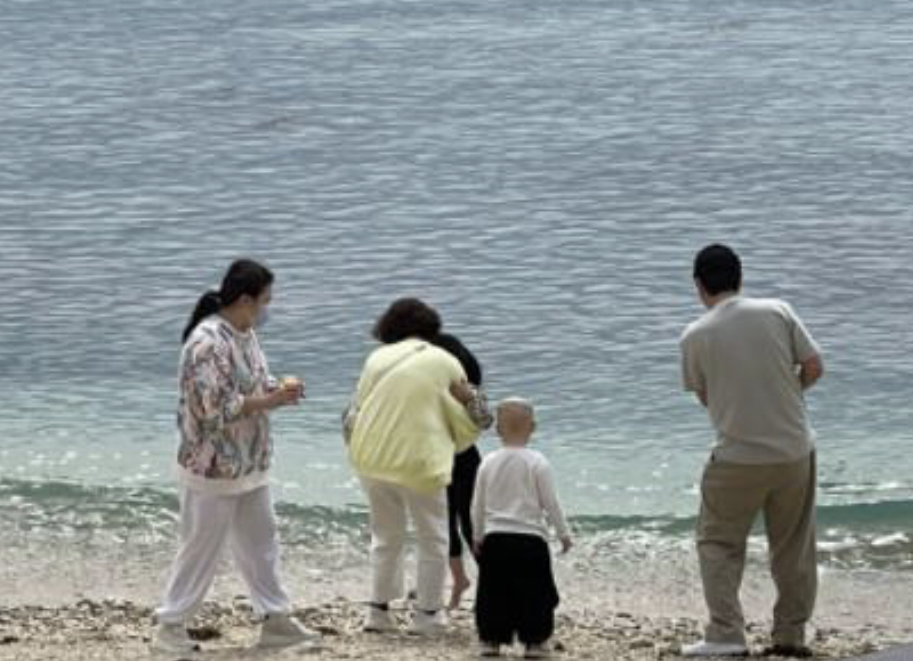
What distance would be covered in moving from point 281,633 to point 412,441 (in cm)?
88

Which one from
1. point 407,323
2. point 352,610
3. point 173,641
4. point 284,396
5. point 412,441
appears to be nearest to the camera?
point 284,396

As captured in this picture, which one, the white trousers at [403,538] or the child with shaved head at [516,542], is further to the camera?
the white trousers at [403,538]

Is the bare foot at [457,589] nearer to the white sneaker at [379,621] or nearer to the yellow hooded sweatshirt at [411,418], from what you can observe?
the white sneaker at [379,621]

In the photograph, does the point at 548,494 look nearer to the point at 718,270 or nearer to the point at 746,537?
the point at 746,537

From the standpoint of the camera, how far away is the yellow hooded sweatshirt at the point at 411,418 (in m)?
11.0

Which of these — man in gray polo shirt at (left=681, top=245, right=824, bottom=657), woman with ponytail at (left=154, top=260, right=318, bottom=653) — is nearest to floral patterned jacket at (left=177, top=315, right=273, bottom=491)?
woman with ponytail at (left=154, top=260, right=318, bottom=653)

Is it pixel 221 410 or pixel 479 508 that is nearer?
pixel 221 410

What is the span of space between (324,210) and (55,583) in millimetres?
11487

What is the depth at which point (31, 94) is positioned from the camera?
31.0 meters

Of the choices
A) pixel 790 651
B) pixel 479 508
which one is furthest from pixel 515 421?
pixel 790 651

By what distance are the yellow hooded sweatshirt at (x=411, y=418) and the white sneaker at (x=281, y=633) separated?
694 millimetres

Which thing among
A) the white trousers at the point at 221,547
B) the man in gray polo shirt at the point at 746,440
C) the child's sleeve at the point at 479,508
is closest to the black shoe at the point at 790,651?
the man in gray polo shirt at the point at 746,440

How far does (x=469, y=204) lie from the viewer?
24.8 m

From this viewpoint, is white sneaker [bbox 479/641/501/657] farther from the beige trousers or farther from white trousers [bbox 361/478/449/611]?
the beige trousers
